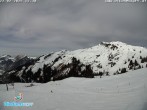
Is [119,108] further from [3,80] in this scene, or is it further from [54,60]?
[54,60]

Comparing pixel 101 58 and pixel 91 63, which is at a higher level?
pixel 101 58

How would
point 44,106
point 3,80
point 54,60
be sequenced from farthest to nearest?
point 54,60
point 3,80
point 44,106

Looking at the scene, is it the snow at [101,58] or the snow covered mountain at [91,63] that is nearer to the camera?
the snow covered mountain at [91,63]

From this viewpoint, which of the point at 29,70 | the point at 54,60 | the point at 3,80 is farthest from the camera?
the point at 54,60

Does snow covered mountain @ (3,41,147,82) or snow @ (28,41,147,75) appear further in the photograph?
snow @ (28,41,147,75)

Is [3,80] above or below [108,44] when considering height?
below

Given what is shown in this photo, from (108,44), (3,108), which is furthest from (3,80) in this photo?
(108,44)

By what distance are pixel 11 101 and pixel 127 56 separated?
15099cm

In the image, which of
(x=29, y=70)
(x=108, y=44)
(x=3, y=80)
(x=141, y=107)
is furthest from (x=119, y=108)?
(x=108, y=44)

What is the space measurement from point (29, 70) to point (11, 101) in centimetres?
12484

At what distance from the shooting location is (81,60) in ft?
Answer: 455

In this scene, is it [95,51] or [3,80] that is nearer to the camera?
[3,80]

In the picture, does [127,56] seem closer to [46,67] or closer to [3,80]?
[46,67]

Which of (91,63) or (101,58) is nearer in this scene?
(91,63)
